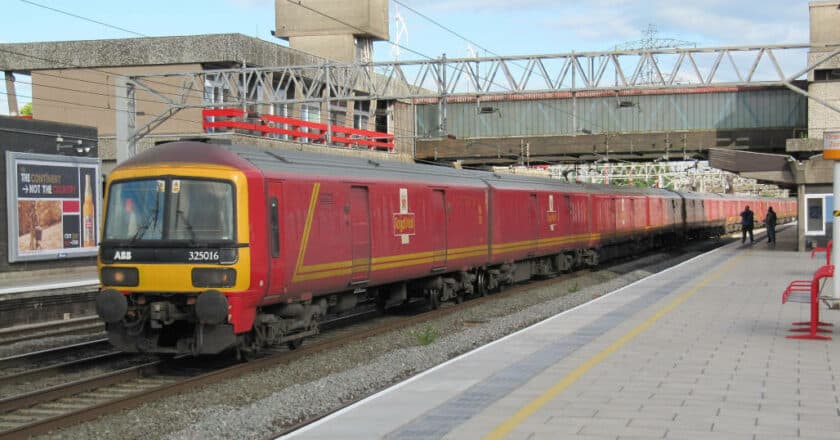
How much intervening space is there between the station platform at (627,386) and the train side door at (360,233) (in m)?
3.04

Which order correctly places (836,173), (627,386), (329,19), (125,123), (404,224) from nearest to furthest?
(627,386)
(836,173)
(404,224)
(125,123)
(329,19)

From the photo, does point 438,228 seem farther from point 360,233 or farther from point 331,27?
point 331,27

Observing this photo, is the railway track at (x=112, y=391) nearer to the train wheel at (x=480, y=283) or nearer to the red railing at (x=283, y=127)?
the train wheel at (x=480, y=283)

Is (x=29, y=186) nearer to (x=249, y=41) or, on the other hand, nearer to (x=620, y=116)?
(x=249, y=41)

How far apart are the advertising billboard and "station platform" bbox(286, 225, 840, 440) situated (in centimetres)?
1596

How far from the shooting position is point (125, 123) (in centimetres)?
2575

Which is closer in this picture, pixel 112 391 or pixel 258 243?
pixel 112 391

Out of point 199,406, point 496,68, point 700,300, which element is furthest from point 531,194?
point 199,406

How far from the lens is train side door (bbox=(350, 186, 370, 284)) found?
14789 mm

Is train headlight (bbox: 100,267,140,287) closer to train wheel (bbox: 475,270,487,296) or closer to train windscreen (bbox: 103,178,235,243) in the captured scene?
train windscreen (bbox: 103,178,235,243)

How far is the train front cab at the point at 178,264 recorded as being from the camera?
38.0 feet

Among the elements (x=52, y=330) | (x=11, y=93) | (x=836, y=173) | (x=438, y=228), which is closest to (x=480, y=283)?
(x=438, y=228)

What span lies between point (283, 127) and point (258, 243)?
1133 inches

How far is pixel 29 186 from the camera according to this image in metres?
25.0
